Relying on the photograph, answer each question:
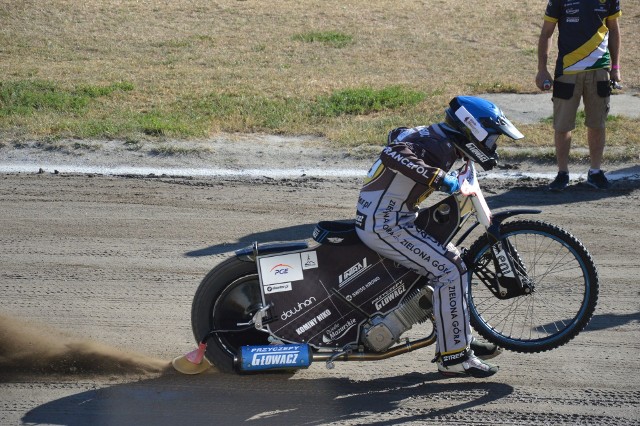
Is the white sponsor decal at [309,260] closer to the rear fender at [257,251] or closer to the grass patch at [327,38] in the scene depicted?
→ the rear fender at [257,251]

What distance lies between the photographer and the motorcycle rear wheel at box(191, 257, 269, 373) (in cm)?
539

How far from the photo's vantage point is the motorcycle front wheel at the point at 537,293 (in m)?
5.50

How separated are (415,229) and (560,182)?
4.42 meters

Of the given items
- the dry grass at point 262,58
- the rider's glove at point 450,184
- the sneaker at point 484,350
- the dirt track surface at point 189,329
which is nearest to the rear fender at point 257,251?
Answer: the dirt track surface at point 189,329

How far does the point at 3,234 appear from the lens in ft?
26.3

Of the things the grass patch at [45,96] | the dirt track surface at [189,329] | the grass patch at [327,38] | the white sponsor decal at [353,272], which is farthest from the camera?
the grass patch at [327,38]

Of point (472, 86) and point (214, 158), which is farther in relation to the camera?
point (472, 86)

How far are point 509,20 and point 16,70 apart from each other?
10521 mm

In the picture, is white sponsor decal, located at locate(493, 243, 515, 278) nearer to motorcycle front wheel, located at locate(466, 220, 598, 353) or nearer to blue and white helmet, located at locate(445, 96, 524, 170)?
motorcycle front wheel, located at locate(466, 220, 598, 353)

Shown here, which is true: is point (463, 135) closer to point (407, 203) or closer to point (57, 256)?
point (407, 203)

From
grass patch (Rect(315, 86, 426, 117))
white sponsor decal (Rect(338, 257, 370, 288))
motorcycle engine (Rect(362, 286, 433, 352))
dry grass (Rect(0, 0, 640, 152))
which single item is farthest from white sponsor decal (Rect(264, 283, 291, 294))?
grass patch (Rect(315, 86, 426, 117))

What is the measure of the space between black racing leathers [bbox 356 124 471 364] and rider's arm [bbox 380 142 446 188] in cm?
5

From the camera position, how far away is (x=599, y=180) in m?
9.23

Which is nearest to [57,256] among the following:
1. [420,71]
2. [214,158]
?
A: [214,158]
